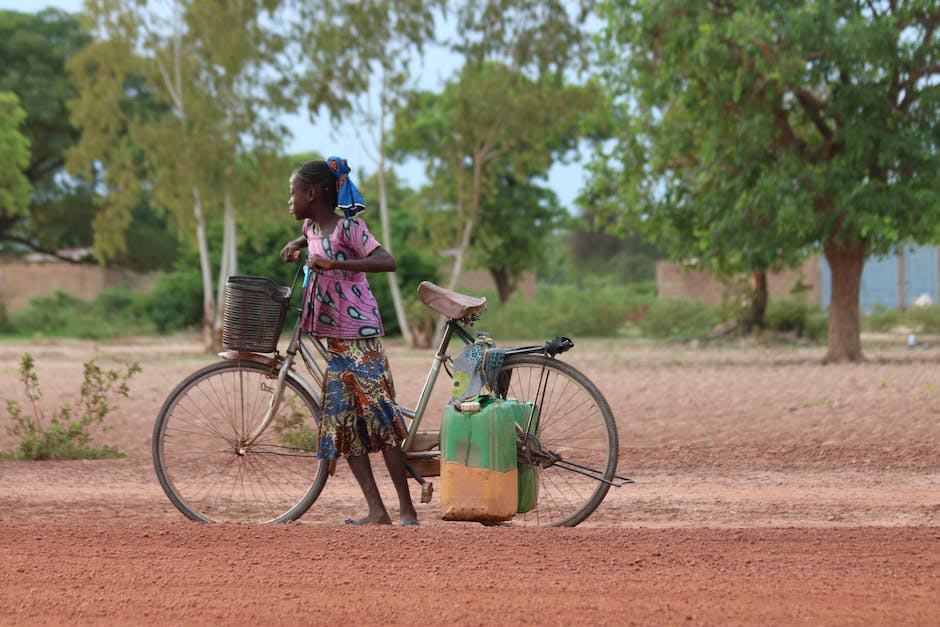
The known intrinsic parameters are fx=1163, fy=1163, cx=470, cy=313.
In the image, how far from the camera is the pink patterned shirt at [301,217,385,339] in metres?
5.34

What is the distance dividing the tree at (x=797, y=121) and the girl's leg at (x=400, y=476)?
1191 cm

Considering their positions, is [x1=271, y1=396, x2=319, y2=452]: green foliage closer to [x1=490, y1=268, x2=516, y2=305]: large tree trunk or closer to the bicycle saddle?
the bicycle saddle

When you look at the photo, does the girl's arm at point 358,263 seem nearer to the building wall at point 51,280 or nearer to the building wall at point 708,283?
the building wall at point 708,283

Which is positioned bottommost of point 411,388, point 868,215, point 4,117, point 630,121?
point 411,388

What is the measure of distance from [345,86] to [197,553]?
2207 cm

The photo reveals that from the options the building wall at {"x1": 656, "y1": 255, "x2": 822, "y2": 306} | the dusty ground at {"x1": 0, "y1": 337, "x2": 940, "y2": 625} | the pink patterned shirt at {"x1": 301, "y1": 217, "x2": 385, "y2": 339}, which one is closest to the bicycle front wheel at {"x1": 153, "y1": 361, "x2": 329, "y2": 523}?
the dusty ground at {"x1": 0, "y1": 337, "x2": 940, "y2": 625}

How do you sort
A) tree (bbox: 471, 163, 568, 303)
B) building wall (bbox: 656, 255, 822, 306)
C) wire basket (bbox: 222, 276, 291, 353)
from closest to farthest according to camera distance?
1. wire basket (bbox: 222, 276, 291, 353)
2. building wall (bbox: 656, 255, 822, 306)
3. tree (bbox: 471, 163, 568, 303)

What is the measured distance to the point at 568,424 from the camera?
5402mm

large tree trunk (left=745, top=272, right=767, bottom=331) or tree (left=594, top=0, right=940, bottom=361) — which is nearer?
tree (left=594, top=0, right=940, bottom=361)

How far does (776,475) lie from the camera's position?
7801 mm

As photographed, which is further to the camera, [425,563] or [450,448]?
[450,448]

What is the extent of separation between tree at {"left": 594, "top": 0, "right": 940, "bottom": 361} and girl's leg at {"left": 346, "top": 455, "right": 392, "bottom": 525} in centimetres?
1199

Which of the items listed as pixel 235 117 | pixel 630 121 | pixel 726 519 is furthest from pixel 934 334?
pixel 726 519

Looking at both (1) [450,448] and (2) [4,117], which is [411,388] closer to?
(1) [450,448]
